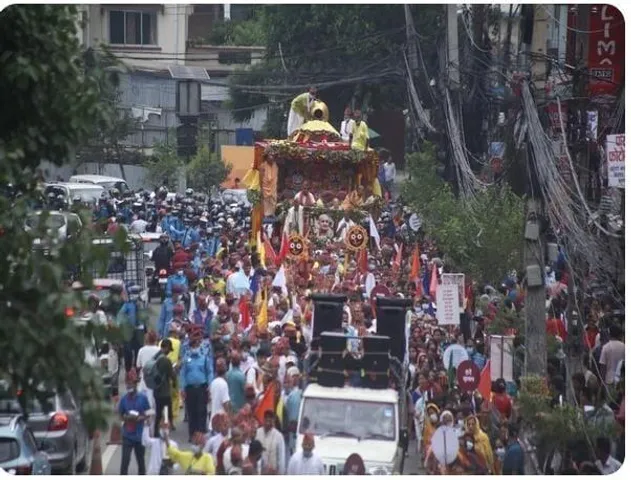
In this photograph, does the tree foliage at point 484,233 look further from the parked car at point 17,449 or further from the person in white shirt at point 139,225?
the parked car at point 17,449

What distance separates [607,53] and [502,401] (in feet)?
20.2

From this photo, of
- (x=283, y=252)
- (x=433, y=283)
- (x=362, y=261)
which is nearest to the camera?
(x=433, y=283)

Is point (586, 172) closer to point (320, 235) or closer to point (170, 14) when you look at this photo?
point (320, 235)

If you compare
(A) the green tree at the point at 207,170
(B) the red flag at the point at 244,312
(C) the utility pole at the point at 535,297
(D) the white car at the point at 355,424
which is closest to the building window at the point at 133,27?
(A) the green tree at the point at 207,170

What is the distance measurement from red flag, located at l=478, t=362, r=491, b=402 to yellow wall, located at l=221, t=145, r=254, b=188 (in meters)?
20.5

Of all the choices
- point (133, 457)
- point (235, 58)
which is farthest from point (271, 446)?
point (235, 58)

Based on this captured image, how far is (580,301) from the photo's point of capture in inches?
838

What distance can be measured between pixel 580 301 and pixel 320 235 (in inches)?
261

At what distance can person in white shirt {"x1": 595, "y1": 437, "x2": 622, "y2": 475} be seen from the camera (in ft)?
46.7

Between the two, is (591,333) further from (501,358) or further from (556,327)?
(501,358)

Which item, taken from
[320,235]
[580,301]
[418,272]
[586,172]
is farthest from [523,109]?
[320,235]

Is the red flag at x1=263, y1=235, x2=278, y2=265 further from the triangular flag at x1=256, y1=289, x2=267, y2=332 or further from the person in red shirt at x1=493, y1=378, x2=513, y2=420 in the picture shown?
the person in red shirt at x1=493, y1=378, x2=513, y2=420

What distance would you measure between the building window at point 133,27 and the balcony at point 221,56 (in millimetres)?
1766

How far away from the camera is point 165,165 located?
3606 centimetres
